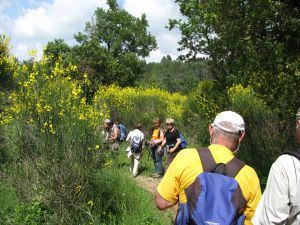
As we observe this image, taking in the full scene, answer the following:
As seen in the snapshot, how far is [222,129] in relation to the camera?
291 cm

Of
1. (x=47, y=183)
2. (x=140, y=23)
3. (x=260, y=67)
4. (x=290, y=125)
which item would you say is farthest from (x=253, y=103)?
(x=140, y=23)

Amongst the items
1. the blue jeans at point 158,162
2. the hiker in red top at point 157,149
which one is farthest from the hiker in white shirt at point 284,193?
the blue jeans at point 158,162

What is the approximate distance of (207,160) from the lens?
2795 millimetres

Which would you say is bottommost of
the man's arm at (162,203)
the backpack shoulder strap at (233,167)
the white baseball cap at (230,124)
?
the man's arm at (162,203)

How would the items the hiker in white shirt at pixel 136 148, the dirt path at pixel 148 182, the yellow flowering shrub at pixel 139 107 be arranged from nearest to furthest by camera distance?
the dirt path at pixel 148 182 < the hiker in white shirt at pixel 136 148 < the yellow flowering shrub at pixel 139 107

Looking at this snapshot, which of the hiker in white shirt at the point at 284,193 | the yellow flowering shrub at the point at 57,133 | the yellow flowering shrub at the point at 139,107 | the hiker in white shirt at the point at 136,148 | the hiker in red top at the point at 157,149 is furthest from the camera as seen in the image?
the yellow flowering shrub at the point at 139,107

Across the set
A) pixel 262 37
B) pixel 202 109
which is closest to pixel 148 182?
pixel 262 37

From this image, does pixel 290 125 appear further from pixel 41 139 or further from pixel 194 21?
pixel 194 21

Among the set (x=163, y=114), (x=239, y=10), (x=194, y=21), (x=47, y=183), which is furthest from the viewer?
(x=194, y=21)

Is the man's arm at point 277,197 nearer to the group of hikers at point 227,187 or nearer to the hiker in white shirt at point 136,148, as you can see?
the group of hikers at point 227,187

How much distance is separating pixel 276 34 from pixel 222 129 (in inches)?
285

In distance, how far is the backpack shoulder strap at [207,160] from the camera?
2.76 metres

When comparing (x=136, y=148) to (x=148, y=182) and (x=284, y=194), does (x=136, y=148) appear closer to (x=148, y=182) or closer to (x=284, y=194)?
(x=148, y=182)

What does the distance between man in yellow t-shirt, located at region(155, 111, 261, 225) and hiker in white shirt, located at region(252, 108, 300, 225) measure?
0.69 ft
